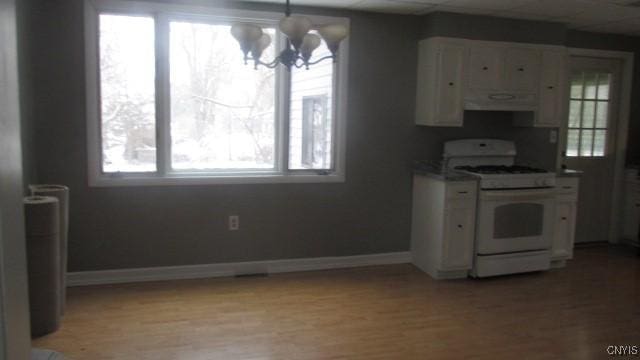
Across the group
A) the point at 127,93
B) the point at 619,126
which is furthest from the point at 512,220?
the point at 127,93

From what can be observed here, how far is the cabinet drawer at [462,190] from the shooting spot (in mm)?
4133

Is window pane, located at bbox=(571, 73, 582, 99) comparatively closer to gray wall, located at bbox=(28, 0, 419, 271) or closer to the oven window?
the oven window

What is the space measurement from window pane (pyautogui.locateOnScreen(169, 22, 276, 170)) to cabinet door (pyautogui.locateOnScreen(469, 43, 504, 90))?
171cm

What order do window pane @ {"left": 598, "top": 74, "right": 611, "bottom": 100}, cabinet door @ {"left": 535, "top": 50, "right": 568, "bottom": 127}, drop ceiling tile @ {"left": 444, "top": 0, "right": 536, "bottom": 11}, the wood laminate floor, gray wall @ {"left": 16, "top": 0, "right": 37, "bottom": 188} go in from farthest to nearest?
window pane @ {"left": 598, "top": 74, "right": 611, "bottom": 100}, cabinet door @ {"left": 535, "top": 50, "right": 568, "bottom": 127}, drop ceiling tile @ {"left": 444, "top": 0, "right": 536, "bottom": 11}, gray wall @ {"left": 16, "top": 0, "right": 37, "bottom": 188}, the wood laminate floor

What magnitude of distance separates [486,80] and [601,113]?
1871 mm

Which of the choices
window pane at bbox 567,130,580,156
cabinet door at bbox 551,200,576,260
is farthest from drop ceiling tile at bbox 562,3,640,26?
cabinet door at bbox 551,200,576,260

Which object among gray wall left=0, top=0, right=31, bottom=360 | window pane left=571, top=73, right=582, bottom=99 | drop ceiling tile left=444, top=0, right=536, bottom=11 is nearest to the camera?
gray wall left=0, top=0, right=31, bottom=360

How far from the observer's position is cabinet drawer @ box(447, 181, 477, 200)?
4133mm

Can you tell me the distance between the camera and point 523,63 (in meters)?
4.48

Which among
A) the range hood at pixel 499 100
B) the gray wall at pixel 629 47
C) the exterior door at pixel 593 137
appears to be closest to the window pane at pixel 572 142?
the exterior door at pixel 593 137

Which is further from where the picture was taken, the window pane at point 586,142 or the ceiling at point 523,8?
the window pane at point 586,142

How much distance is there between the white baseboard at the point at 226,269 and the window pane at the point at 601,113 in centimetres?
261

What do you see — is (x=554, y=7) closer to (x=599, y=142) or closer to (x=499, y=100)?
(x=499, y=100)

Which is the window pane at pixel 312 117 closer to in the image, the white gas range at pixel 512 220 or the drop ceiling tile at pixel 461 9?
the drop ceiling tile at pixel 461 9
